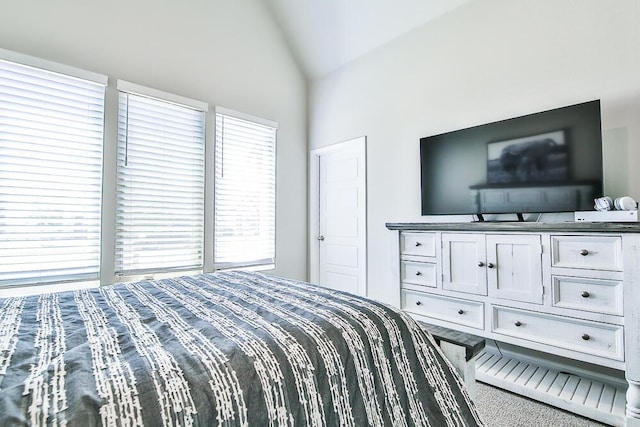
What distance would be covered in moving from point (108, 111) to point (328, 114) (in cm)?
230

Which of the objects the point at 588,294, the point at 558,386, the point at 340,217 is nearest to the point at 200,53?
the point at 340,217

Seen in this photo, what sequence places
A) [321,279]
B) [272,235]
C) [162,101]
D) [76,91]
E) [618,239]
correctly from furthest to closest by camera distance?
[321,279] < [272,235] < [162,101] < [76,91] < [618,239]

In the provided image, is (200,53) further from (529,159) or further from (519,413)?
(519,413)

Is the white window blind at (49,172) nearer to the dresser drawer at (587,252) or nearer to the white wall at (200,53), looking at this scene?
the white wall at (200,53)

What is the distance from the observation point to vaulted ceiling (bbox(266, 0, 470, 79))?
2.97m

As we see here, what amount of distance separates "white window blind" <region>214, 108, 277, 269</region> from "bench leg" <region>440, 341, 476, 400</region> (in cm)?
254

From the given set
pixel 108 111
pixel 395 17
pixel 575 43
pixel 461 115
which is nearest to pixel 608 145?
pixel 575 43

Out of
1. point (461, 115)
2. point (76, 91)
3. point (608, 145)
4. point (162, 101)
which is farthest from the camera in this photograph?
point (162, 101)

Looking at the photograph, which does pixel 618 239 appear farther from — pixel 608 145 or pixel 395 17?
pixel 395 17

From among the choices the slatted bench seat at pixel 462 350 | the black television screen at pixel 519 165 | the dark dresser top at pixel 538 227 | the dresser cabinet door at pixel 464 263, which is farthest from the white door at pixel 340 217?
the slatted bench seat at pixel 462 350

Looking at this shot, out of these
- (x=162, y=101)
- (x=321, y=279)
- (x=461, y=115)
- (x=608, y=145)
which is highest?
(x=162, y=101)

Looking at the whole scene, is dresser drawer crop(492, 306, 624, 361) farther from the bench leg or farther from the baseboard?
the bench leg

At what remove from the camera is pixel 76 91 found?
246cm

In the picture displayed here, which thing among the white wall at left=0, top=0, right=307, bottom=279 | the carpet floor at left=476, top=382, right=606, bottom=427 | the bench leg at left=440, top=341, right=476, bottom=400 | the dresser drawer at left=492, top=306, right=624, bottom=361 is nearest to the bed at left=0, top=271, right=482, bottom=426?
the bench leg at left=440, top=341, right=476, bottom=400
